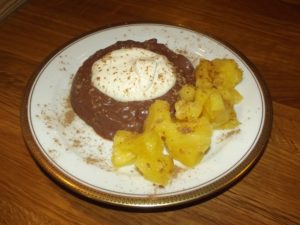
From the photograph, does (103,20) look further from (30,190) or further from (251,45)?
(30,190)

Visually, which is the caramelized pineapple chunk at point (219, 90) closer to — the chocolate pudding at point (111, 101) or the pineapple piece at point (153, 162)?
the chocolate pudding at point (111, 101)

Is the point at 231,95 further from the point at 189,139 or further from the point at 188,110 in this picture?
the point at 189,139

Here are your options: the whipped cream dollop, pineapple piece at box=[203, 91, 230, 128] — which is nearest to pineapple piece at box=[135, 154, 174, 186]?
pineapple piece at box=[203, 91, 230, 128]

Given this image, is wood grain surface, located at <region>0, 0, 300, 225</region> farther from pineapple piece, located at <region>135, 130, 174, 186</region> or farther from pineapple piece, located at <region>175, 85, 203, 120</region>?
pineapple piece, located at <region>175, 85, 203, 120</region>

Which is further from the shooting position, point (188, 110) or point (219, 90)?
point (219, 90)

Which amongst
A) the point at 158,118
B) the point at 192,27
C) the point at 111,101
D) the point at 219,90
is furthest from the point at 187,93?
the point at 192,27

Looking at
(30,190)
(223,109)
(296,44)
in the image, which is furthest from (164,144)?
(296,44)

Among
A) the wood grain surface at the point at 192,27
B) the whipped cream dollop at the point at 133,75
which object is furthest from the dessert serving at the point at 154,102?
the wood grain surface at the point at 192,27
